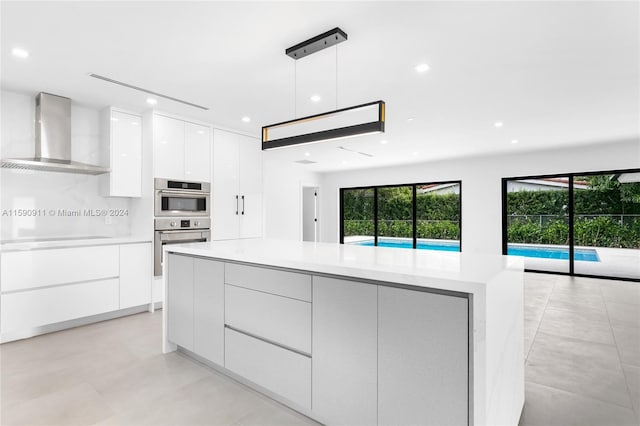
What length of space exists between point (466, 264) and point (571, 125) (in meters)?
4.30

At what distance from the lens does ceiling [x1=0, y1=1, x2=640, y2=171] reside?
2127mm

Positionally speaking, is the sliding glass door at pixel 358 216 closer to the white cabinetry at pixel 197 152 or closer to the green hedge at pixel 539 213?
the green hedge at pixel 539 213

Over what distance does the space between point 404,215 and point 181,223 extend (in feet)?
18.7

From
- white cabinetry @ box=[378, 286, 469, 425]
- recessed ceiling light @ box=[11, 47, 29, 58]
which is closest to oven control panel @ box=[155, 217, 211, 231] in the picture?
recessed ceiling light @ box=[11, 47, 29, 58]

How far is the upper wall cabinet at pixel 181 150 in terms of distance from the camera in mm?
4130

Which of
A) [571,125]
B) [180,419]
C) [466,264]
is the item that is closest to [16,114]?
[180,419]

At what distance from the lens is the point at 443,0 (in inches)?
79.0

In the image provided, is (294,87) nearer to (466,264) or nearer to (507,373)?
(466,264)

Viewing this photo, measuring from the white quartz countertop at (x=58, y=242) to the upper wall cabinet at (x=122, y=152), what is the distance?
22.5 inches

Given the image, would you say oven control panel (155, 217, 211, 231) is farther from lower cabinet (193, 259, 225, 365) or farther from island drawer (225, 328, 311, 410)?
island drawer (225, 328, 311, 410)

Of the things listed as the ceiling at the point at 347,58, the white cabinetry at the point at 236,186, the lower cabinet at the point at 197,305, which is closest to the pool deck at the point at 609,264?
the ceiling at the point at 347,58

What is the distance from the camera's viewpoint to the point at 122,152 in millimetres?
4070

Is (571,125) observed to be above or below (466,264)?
above

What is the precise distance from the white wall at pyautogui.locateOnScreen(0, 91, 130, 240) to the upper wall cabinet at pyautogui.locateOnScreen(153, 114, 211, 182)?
2.44 ft
